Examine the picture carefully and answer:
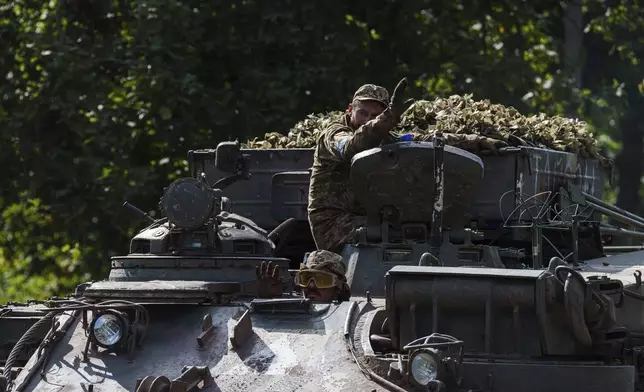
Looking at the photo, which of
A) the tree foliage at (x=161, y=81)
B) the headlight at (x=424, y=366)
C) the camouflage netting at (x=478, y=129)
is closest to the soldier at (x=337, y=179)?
the camouflage netting at (x=478, y=129)

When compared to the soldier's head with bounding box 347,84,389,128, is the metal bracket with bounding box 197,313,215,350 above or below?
below

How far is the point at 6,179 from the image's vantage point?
23328mm

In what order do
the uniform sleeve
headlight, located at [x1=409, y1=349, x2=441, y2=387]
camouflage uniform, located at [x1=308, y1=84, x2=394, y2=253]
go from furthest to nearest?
1. camouflage uniform, located at [x1=308, y1=84, x2=394, y2=253]
2. the uniform sleeve
3. headlight, located at [x1=409, y1=349, x2=441, y2=387]

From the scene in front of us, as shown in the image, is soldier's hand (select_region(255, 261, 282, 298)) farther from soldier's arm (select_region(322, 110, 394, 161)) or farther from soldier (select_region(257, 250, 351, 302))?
soldier's arm (select_region(322, 110, 394, 161))

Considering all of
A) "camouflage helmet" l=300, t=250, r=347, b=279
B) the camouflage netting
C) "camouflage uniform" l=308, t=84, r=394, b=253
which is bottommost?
"camouflage helmet" l=300, t=250, r=347, b=279

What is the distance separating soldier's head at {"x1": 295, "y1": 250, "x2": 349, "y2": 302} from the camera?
38.4ft

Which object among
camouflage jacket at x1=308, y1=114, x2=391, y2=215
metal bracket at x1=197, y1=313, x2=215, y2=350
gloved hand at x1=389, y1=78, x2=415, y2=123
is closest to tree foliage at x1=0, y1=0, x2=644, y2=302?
camouflage jacket at x1=308, y1=114, x2=391, y2=215

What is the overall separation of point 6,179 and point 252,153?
8.34 metres

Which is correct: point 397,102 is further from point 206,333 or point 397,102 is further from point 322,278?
point 206,333

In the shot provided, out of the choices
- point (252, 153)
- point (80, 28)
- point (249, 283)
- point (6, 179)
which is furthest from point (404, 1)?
point (249, 283)

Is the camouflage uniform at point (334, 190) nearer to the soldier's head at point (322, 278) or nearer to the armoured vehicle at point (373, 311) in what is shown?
the armoured vehicle at point (373, 311)

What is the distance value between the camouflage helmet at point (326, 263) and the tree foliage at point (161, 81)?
420 inches

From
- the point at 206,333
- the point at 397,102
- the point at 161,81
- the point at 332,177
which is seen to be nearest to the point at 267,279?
the point at 206,333

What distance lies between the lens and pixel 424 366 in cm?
1027
